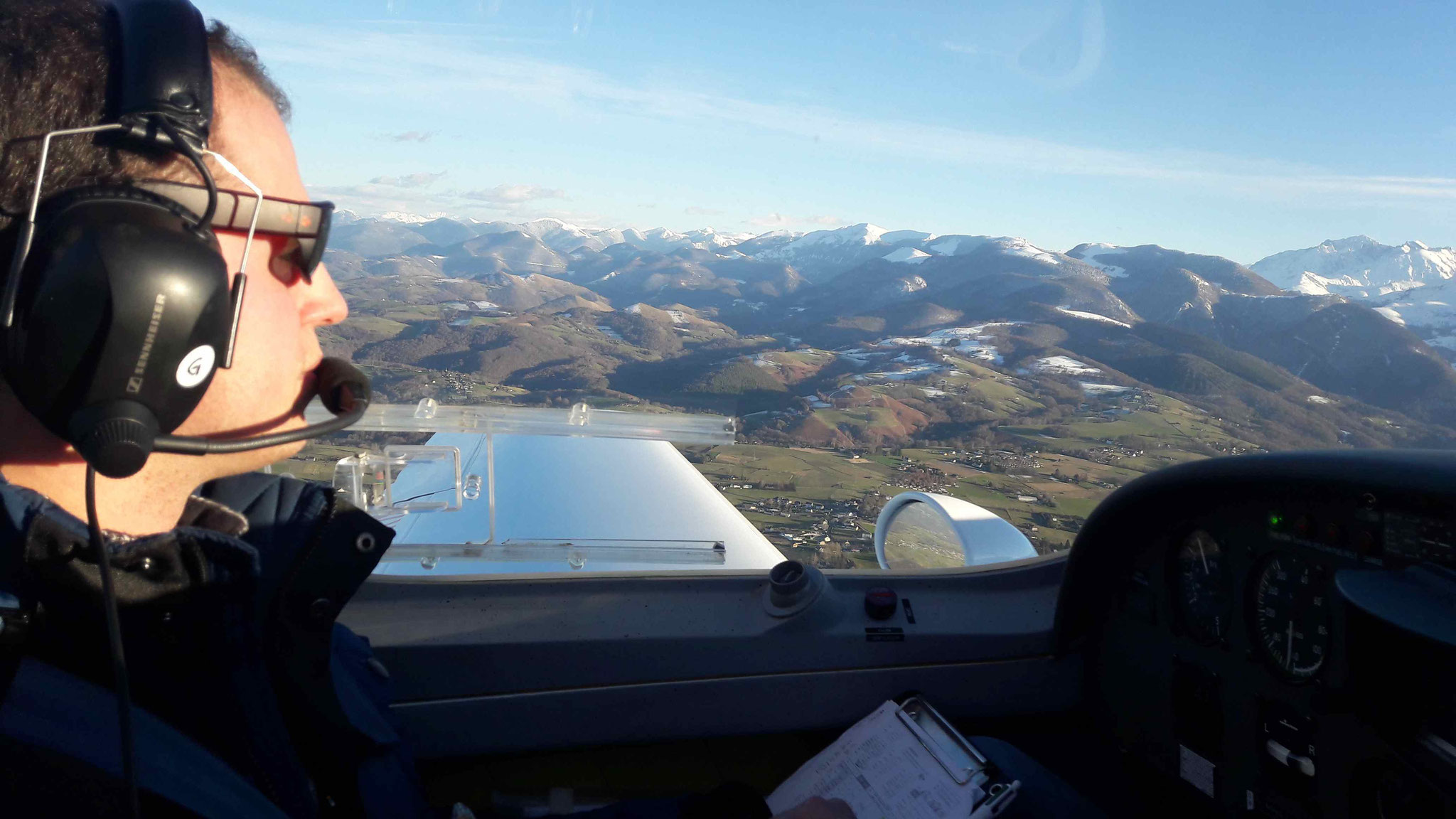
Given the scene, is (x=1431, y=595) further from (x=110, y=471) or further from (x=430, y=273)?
(x=430, y=273)

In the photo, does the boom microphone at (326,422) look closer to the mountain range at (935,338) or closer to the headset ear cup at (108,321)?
the headset ear cup at (108,321)

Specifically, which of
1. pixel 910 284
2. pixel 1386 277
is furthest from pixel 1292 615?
pixel 910 284

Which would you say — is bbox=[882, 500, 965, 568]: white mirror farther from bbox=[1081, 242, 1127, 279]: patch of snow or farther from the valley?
bbox=[1081, 242, 1127, 279]: patch of snow

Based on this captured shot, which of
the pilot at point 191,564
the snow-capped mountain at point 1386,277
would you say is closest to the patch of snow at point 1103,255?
the snow-capped mountain at point 1386,277

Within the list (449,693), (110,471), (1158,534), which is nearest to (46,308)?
(110,471)

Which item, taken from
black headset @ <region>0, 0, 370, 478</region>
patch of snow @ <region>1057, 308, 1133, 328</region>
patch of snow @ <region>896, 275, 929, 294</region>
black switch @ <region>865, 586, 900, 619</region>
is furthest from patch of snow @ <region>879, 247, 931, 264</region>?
black headset @ <region>0, 0, 370, 478</region>

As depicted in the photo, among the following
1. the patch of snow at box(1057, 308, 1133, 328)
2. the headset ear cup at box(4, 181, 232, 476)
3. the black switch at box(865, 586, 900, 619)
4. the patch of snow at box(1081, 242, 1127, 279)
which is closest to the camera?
the headset ear cup at box(4, 181, 232, 476)

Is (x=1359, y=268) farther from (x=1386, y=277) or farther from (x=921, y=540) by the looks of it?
(x=921, y=540)
